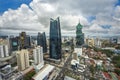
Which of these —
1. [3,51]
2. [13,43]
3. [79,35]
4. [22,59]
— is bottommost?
[22,59]

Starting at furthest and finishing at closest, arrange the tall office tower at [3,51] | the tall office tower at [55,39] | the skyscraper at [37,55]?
the tall office tower at [3,51] → the tall office tower at [55,39] → the skyscraper at [37,55]

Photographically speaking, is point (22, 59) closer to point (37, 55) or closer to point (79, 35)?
point (37, 55)

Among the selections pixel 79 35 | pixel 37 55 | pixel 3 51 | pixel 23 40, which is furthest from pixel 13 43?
pixel 79 35

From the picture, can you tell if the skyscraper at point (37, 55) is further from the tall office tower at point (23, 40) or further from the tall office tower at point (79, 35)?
the tall office tower at point (79, 35)

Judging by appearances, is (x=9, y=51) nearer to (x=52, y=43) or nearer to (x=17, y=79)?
(x=52, y=43)

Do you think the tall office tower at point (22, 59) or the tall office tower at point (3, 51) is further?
the tall office tower at point (3, 51)

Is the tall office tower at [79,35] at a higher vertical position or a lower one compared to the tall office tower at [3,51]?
higher

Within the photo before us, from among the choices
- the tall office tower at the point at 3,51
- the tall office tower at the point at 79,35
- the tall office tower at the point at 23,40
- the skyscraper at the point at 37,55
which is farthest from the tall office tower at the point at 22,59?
the tall office tower at the point at 79,35

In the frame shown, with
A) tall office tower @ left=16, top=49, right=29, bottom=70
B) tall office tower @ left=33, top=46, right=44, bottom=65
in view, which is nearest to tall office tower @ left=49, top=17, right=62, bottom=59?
tall office tower @ left=33, top=46, right=44, bottom=65

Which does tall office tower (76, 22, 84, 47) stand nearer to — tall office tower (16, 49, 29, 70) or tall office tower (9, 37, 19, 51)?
tall office tower (9, 37, 19, 51)
